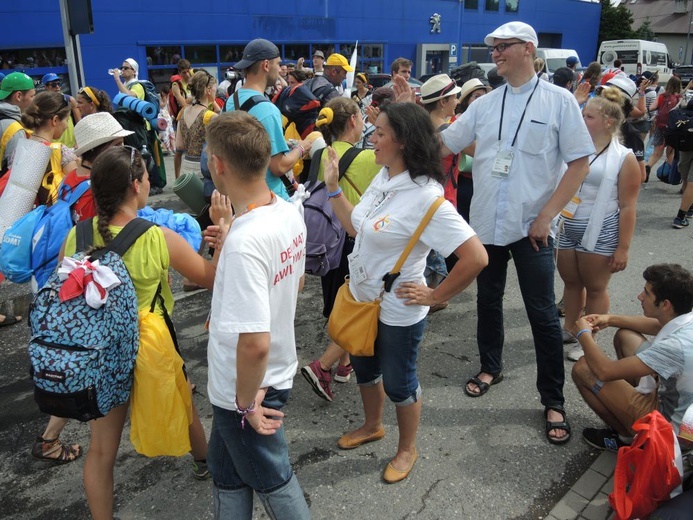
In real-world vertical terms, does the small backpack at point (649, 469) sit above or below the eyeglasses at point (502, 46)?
below

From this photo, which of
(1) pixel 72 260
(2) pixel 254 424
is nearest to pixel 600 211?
(2) pixel 254 424

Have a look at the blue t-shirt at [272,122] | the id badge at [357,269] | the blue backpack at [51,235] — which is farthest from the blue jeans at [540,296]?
the blue backpack at [51,235]

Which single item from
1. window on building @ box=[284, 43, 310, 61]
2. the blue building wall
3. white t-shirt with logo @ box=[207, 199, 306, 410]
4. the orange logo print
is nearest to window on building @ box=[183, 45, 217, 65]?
the blue building wall

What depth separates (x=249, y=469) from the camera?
1964 millimetres

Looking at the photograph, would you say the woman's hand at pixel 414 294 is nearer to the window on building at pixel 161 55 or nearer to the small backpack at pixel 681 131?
the small backpack at pixel 681 131

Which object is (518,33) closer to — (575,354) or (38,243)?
(575,354)

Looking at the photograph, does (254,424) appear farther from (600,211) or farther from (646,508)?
(600,211)

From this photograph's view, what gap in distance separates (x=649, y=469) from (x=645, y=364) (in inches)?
21.7

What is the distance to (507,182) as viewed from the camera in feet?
10.2

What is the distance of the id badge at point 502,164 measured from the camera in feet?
10.1

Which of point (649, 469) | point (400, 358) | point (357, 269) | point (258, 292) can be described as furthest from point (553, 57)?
point (258, 292)

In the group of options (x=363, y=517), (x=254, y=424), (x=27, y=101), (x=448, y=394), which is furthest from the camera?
(x=27, y=101)

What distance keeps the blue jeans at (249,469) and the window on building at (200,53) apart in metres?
19.8

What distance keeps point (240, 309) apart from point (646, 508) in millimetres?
1899
